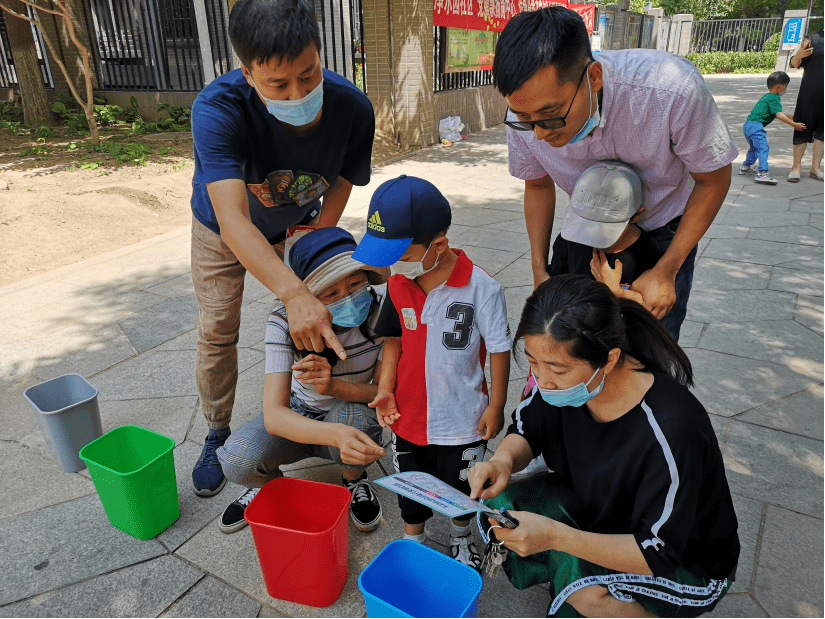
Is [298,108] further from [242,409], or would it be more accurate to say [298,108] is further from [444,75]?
[444,75]

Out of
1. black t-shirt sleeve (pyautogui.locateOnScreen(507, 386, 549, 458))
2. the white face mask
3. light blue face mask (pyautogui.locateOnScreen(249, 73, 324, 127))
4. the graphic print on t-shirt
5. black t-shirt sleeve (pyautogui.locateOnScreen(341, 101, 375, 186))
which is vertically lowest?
black t-shirt sleeve (pyautogui.locateOnScreen(507, 386, 549, 458))

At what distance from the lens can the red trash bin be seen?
1837 mm

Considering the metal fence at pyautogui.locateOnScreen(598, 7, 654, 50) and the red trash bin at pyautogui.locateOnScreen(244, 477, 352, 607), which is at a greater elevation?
the metal fence at pyautogui.locateOnScreen(598, 7, 654, 50)

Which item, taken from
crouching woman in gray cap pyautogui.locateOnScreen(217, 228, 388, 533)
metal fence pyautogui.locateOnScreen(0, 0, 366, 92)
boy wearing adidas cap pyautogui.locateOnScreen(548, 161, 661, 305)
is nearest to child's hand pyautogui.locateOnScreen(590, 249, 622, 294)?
boy wearing adidas cap pyautogui.locateOnScreen(548, 161, 661, 305)

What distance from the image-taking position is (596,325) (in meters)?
1.53

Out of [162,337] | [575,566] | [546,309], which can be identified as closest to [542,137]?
[546,309]

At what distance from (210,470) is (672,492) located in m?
1.90

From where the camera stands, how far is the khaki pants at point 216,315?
250cm

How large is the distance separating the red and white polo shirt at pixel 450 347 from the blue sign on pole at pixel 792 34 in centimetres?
2852

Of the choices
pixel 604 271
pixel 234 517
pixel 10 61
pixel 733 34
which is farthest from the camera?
pixel 733 34

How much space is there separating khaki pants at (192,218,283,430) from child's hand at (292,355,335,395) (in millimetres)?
588

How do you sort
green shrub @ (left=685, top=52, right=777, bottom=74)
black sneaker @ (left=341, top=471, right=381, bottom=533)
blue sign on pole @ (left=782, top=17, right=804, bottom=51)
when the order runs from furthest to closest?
1. green shrub @ (left=685, top=52, right=777, bottom=74)
2. blue sign on pole @ (left=782, top=17, right=804, bottom=51)
3. black sneaker @ (left=341, top=471, right=381, bottom=533)

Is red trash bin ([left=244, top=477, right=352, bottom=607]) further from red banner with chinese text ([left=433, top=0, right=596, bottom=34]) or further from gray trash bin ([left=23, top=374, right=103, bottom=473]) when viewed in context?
red banner with chinese text ([left=433, top=0, right=596, bottom=34])

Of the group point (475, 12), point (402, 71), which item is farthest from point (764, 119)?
point (475, 12)
